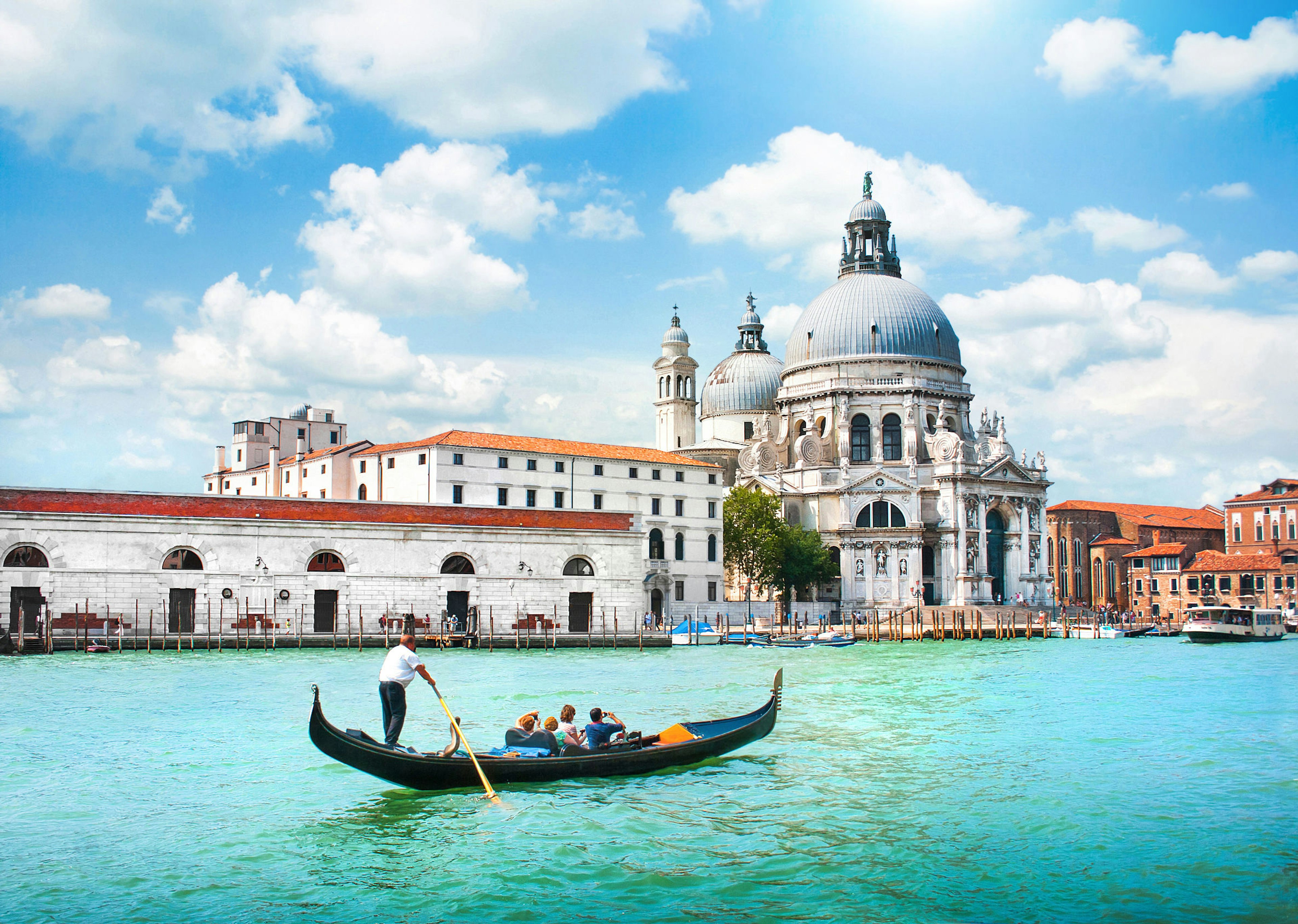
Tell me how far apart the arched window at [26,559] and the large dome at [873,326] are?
3997 centimetres

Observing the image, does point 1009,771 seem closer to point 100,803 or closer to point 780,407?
point 100,803

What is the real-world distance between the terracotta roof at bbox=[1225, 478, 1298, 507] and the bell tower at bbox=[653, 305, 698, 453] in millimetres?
29177

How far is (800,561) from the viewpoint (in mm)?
52219

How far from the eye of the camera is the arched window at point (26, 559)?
29984mm

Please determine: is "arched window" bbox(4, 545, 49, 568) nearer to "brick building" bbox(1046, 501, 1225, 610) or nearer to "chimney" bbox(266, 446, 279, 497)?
"chimney" bbox(266, 446, 279, 497)

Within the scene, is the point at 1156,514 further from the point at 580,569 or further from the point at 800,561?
the point at 580,569

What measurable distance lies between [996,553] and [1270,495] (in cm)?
1643

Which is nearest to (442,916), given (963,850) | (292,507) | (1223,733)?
(963,850)

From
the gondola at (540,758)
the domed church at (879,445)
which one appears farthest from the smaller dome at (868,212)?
the gondola at (540,758)

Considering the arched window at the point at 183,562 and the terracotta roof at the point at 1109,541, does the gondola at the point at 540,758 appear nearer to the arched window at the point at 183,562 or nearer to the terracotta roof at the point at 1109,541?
the arched window at the point at 183,562

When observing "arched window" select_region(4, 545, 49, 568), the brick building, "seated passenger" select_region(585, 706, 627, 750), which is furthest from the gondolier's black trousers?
the brick building

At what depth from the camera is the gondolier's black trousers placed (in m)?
12.3

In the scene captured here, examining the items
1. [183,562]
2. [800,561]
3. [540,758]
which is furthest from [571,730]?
[800,561]

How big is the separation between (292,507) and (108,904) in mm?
25438
